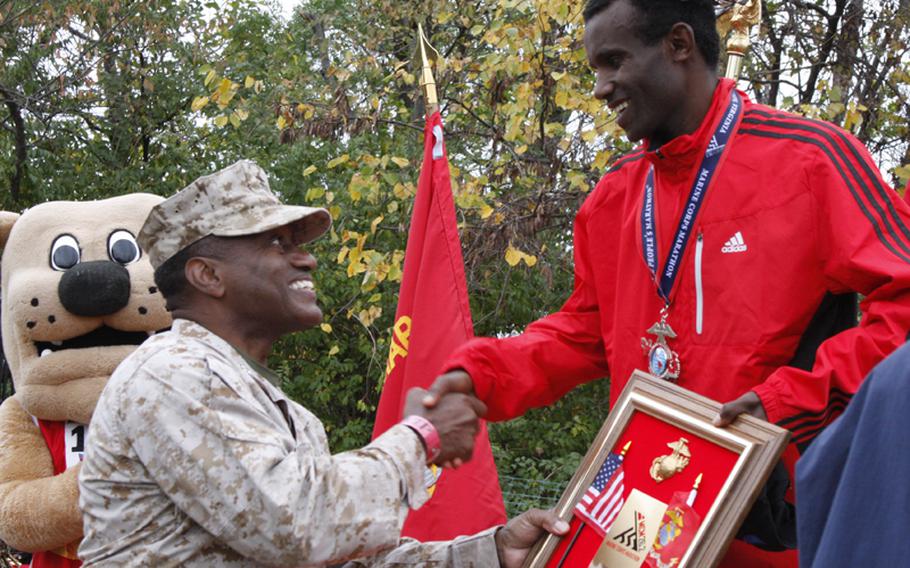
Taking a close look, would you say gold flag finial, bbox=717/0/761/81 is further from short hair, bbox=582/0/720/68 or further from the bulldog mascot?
the bulldog mascot

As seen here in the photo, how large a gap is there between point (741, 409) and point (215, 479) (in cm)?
138

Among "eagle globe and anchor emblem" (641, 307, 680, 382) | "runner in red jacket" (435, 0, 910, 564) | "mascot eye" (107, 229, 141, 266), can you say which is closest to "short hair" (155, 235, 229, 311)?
"runner in red jacket" (435, 0, 910, 564)

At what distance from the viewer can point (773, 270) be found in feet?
10.8

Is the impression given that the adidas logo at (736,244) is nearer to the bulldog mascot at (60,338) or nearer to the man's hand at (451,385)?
→ the man's hand at (451,385)

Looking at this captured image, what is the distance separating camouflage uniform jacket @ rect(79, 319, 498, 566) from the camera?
2.89 metres

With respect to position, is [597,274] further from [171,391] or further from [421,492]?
[171,391]

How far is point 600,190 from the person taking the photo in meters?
3.93

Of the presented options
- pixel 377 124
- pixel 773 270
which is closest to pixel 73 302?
pixel 773 270

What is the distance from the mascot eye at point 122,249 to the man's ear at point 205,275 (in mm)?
2036

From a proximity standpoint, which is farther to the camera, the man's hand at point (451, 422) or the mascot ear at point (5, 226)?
the mascot ear at point (5, 226)

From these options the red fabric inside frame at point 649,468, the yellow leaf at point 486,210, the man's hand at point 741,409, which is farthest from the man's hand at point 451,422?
the yellow leaf at point 486,210

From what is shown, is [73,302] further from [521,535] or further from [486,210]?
[486,210]

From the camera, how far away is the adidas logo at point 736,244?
11.0 ft

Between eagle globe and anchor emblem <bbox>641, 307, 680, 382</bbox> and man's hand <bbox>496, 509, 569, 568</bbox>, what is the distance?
54 centimetres
